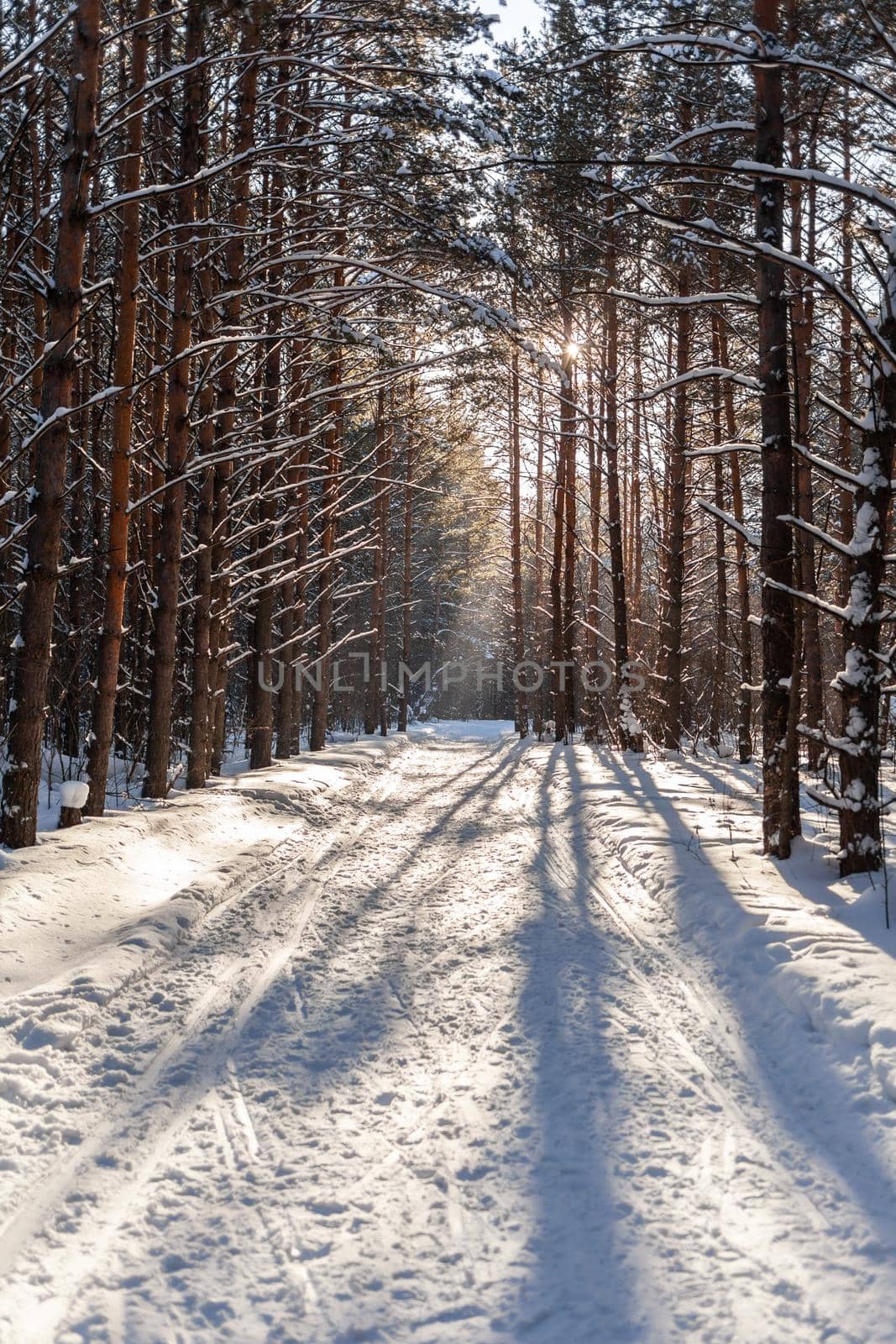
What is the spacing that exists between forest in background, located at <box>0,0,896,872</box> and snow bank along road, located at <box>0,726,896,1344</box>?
2715mm

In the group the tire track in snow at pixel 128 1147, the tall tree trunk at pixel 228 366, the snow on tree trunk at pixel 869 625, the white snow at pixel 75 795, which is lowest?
the tire track in snow at pixel 128 1147

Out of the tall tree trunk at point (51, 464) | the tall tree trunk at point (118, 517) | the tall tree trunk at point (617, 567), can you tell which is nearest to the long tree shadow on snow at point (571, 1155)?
the tall tree trunk at point (51, 464)

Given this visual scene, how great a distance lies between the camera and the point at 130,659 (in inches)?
672

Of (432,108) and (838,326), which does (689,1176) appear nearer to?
(432,108)

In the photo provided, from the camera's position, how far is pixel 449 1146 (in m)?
3.11

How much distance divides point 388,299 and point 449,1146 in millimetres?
12150

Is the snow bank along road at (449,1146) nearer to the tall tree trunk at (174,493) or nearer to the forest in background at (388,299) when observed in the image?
the forest in background at (388,299)

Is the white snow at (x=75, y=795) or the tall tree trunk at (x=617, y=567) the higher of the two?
the tall tree trunk at (x=617, y=567)

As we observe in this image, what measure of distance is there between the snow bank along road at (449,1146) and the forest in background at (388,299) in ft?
8.91

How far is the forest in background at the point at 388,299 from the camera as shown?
666 centimetres

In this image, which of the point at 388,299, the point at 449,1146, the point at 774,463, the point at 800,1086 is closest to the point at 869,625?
the point at 774,463

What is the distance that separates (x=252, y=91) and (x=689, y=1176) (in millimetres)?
12138

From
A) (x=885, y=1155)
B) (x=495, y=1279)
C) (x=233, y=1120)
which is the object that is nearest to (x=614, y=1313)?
(x=495, y=1279)

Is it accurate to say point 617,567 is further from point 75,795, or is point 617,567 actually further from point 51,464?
point 51,464
